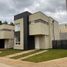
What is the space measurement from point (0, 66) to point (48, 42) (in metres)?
19.3

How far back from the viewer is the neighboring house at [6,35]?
37737 millimetres

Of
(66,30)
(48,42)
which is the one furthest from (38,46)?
(66,30)

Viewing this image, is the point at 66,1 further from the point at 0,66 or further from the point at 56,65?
the point at 0,66

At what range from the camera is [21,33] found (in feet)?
101

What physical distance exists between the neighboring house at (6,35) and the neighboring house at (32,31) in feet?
21.4

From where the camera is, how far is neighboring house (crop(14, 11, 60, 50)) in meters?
28.6

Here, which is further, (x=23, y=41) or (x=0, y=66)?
(x=23, y=41)

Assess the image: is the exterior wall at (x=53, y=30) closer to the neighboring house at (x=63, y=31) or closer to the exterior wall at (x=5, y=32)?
the neighboring house at (x=63, y=31)

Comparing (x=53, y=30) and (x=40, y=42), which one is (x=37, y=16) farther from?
(x=53, y=30)

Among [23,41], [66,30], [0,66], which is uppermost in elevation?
[66,30]

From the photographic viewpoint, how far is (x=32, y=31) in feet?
95.5

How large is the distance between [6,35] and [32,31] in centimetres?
1141

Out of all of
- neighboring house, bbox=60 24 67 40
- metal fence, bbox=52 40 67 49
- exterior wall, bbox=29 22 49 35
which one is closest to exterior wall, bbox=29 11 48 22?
exterior wall, bbox=29 22 49 35

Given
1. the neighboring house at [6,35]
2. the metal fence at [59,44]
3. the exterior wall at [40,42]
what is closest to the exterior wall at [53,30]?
the metal fence at [59,44]
